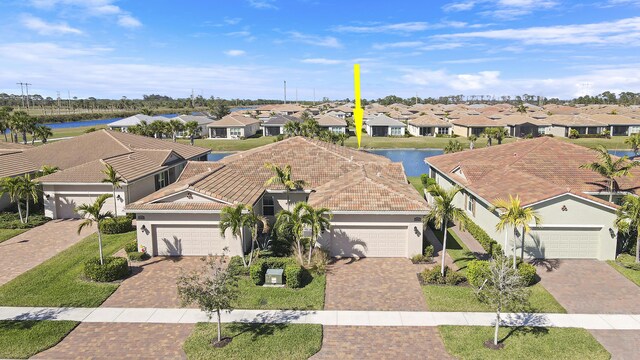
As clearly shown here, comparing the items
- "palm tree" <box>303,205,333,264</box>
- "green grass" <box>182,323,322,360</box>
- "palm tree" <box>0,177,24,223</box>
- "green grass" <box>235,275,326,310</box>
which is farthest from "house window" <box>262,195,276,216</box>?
"palm tree" <box>0,177,24,223</box>

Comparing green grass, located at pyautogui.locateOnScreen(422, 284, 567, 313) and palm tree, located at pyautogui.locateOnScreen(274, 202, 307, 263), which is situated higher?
palm tree, located at pyautogui.locateOnScreen(274, 202, 307, 263)

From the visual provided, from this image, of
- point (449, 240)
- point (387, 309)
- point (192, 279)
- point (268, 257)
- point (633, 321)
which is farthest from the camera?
point (449, 240)

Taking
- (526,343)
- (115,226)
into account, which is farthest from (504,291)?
(115,226)

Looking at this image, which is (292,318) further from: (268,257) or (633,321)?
(633,321)

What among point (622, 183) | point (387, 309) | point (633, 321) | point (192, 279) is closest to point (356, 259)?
point (387, 309)

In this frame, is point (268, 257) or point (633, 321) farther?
point (268, 257)

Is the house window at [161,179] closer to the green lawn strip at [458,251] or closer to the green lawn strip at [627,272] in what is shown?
the green lawn strip at [458,251]

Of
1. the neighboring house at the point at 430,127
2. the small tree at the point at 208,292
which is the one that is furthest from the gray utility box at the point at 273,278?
the neighboring house at the point at 430,127

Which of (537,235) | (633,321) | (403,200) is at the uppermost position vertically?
(403,200)

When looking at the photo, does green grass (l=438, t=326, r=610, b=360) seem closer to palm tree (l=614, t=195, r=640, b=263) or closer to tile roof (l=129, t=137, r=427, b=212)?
tile roof (l=129, t=137, r=427, b=212)
